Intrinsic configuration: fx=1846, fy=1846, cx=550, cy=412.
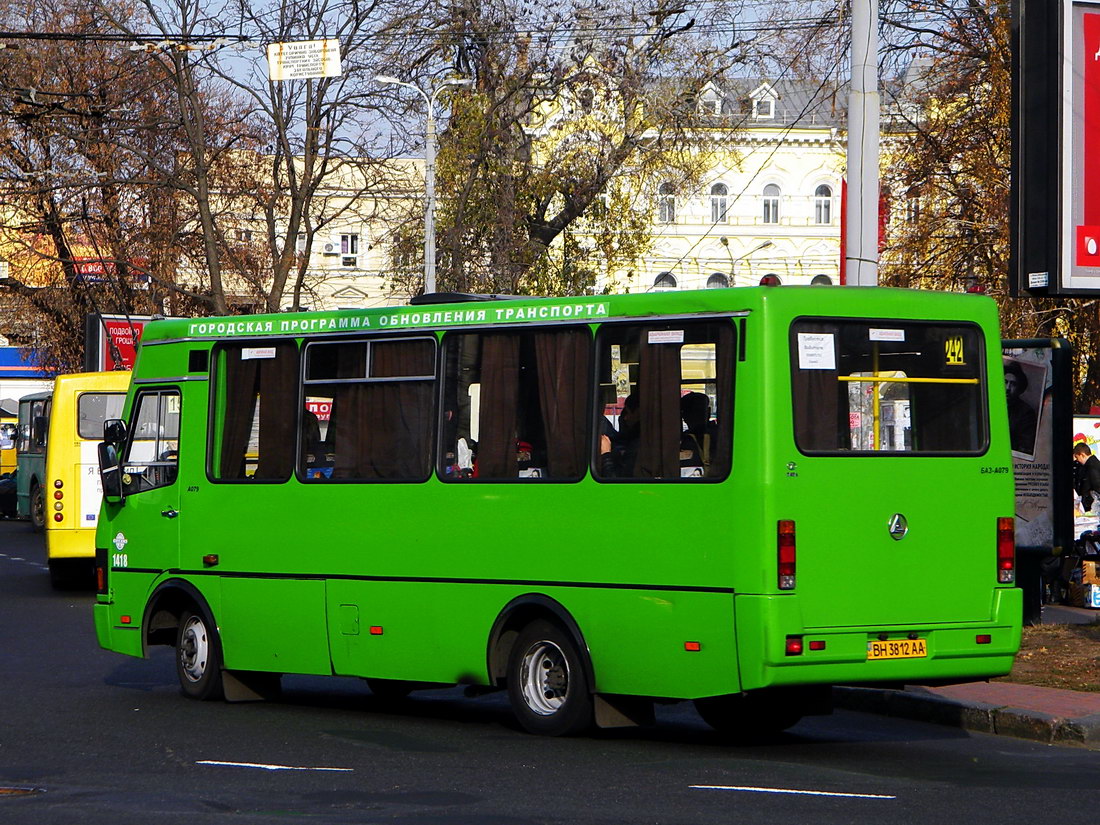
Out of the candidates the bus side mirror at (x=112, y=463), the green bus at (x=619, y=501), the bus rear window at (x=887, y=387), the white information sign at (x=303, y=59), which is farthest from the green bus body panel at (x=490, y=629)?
the white information sign at (x=303, y=59)

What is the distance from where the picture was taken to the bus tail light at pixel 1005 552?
10195mm

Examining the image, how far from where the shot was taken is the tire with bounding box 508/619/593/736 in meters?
10.3

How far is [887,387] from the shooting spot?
10.1 m

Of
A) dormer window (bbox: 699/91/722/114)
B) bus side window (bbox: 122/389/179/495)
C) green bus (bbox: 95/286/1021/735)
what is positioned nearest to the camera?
green bus (bbox: 95/286/1021/735)

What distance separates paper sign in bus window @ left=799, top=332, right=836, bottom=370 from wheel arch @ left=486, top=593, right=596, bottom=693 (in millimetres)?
1976

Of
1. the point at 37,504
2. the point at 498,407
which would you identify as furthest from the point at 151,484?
the point at 37,504

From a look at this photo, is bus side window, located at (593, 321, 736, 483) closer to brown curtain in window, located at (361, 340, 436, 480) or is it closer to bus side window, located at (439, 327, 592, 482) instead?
bus side window, located at (439, 327, 592, 482)

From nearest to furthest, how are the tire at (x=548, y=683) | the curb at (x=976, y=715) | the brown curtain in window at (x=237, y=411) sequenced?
the tire at (x=548, y=683), the curb at (x=976, y=715), the brown curtain in window at (x=237, y=411)

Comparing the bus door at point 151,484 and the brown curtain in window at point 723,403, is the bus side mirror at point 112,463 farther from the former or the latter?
the brown curtain in window at point 723,403

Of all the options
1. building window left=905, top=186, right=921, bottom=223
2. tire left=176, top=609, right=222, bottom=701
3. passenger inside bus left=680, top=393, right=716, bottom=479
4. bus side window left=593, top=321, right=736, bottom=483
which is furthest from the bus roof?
building window left=905, top=186, right=921, bottom=223

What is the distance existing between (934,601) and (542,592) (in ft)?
7.17

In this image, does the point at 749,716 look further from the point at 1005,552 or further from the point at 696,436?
the point at 696,436

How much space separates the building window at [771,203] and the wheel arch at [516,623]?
73.4 metres

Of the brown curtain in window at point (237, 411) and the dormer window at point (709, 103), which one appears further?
the dormer window at point (709, 103)
